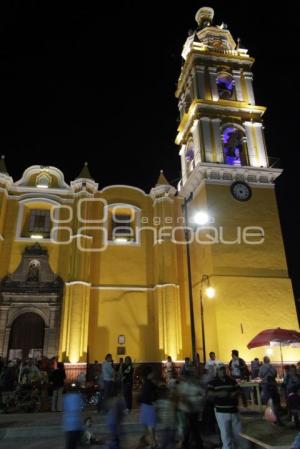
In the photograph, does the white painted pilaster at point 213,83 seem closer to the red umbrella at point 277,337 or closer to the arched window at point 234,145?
the arched window at point 234,145

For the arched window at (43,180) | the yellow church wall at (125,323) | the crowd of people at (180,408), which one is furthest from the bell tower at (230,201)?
the arched window at (43,180)

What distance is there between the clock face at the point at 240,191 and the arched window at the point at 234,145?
6.53ft

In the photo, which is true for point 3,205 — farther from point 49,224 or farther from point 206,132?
point 206,132

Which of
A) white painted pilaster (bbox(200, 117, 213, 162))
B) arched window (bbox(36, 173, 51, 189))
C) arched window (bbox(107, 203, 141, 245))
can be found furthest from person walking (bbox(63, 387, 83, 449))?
arched window (bbox(36, 173, 51, 189))

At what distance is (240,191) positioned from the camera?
66.8 feet

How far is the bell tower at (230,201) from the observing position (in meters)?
17.6

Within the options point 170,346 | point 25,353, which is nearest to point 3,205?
point 25,353

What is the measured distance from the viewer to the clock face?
20.2m

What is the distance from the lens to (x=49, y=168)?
21781 mm

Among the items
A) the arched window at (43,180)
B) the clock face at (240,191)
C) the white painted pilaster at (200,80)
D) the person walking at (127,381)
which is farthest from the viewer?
the white painted pilaster at (200,80)

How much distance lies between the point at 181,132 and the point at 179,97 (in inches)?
137

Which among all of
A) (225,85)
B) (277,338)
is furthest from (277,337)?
(225,85)

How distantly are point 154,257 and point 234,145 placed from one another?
8.18 meters

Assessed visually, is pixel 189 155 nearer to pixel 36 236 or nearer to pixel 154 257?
pixel 154 257
